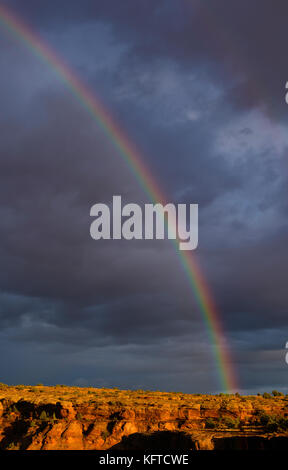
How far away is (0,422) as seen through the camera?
45.9 meters

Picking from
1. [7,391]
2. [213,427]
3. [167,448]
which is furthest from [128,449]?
[7,391]

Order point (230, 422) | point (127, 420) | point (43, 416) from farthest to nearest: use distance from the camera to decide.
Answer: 1. point (43, 416)
2. point (127, 420)
3. point (230, 422)

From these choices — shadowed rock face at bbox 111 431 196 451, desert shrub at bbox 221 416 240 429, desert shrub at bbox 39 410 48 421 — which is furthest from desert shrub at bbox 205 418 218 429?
desert shrub at bbox 39 410 48 421

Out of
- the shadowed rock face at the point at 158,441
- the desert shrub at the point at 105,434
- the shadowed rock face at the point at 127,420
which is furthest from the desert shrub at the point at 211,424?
the desert shrub at the point at 105,434

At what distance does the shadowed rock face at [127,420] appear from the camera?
36.3 meters

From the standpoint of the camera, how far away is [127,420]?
41188mm

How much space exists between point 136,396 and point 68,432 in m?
10.2

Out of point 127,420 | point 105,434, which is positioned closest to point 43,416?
point 105,434

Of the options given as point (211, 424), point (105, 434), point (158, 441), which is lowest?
point (158, 441)

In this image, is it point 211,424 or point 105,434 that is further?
point 105,434

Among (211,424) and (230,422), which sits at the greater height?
A: (230,422)

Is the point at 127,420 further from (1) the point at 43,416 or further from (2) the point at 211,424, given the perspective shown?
(1) the point at 43,416

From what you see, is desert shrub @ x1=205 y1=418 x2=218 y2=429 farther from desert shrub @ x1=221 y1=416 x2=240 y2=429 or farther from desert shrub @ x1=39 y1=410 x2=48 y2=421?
desert shrub @ x1=39 y1=410 x2=48 y2=421
